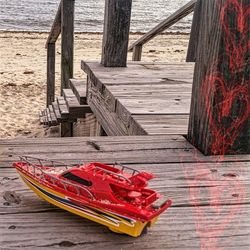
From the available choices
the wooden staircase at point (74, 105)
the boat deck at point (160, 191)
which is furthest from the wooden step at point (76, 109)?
the boat deck at point (160, 191)

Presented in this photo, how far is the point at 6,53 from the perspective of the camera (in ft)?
50.8

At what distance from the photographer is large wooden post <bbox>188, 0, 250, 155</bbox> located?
7.80ft

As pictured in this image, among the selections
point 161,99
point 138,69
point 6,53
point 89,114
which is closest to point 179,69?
point 138,69

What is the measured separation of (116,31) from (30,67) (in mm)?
9360

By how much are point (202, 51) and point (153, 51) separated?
14381 millimetres

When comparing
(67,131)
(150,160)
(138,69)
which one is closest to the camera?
(150,160)

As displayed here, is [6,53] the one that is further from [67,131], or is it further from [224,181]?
[224,181]

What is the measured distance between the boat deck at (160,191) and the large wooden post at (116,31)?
1.88 metres

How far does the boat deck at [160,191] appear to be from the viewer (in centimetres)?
169

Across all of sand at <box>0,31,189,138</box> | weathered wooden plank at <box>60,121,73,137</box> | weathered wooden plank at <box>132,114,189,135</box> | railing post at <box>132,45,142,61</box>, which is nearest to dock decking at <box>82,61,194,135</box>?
weathered wooden plank at <box>132,114,189,135</box>

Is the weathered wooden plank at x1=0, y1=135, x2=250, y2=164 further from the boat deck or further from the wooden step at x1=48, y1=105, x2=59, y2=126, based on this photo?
the wooden step at x1=48, y1=105, x2=59, y2=126

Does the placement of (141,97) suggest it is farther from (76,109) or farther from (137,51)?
(137,51)

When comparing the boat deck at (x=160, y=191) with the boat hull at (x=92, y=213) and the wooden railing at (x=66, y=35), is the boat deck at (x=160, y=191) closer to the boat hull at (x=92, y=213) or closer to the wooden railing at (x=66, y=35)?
the boat hull at (x=92, y=213)

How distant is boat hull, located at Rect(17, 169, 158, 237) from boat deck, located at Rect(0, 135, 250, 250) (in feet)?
0.17
